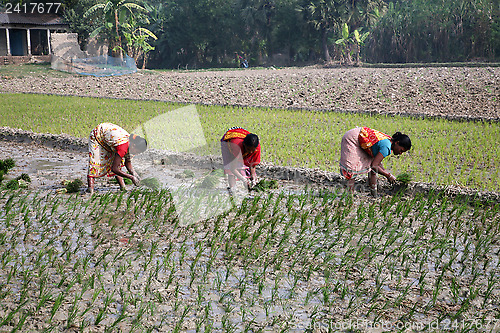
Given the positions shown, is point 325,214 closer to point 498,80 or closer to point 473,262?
point 473,262

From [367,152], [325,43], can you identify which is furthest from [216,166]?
[325,43]

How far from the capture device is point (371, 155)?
16.7ft

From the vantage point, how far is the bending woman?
486 cm

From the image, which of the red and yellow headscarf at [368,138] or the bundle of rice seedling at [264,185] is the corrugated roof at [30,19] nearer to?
the bundle of rice seedling at [264,185]

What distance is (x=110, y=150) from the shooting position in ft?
17.6

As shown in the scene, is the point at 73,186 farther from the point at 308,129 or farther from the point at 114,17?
the point at 114,17

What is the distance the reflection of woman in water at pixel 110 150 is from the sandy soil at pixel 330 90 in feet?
21.1

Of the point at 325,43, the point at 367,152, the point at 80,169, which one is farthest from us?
the point at 325,43

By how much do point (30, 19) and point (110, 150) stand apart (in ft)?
80.5

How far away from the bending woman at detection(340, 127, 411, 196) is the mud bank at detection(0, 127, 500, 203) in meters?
0.34

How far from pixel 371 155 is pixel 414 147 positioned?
2.23m

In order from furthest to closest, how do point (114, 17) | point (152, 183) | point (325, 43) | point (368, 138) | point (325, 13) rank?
point (325, 43), point (325, 13), point (114, 17), point (152, 183), point (368, 138)

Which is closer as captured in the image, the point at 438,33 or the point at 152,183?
the point at 152,183

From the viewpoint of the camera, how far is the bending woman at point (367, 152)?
15.9 ft
